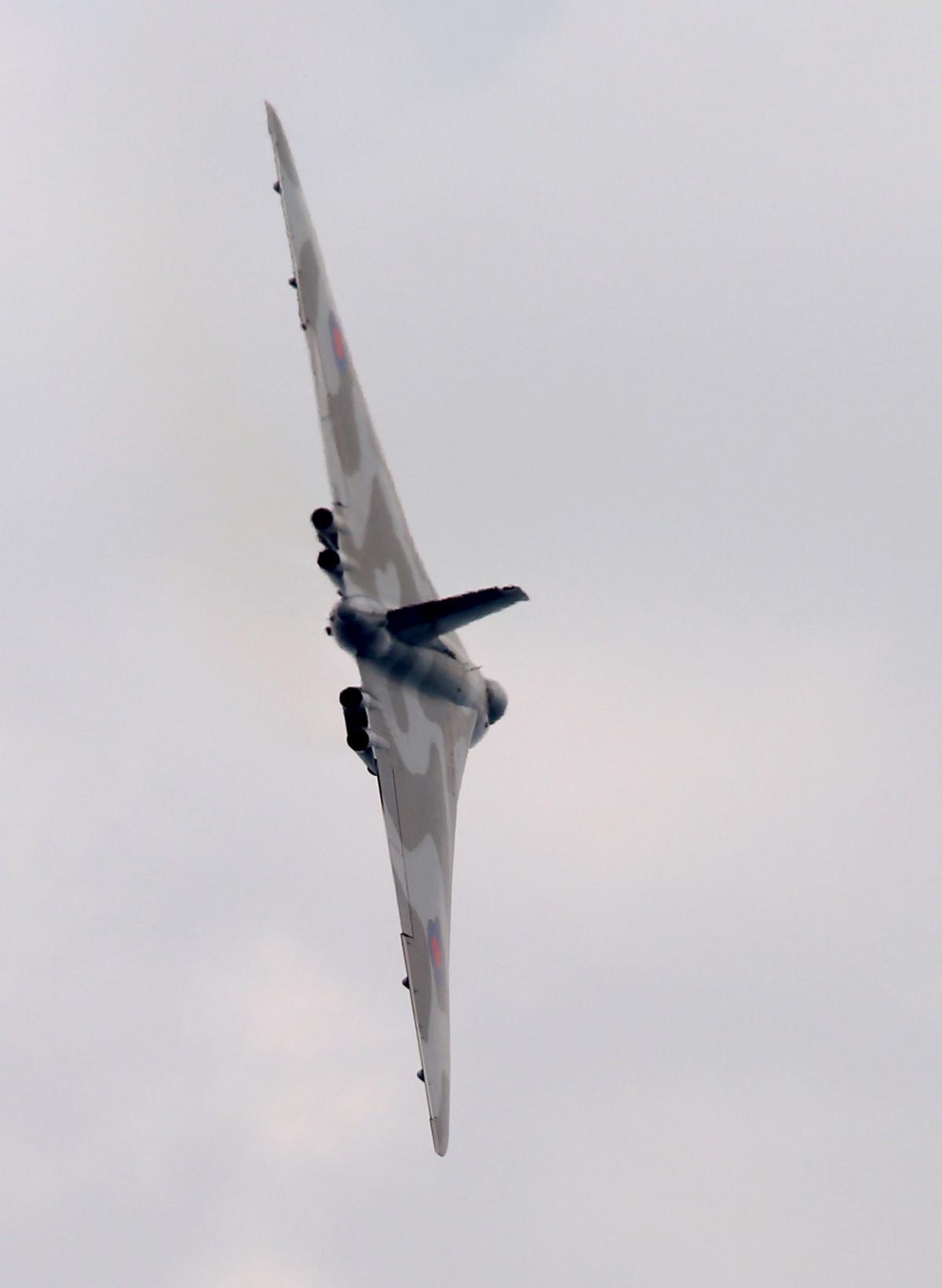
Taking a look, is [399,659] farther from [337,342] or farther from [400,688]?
[337,342]

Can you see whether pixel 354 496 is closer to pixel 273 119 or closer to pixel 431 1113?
pixel 273 119

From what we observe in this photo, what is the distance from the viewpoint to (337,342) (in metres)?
69.5

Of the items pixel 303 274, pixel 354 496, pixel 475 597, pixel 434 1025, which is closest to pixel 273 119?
pixel 303 274

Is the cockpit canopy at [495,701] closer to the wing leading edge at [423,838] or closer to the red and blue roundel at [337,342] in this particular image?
the wing leading edge at [423,838]

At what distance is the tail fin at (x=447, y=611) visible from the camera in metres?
61.8

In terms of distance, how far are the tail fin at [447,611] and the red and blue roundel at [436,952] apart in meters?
9.32

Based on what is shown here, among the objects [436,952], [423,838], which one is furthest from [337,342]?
[436,952]

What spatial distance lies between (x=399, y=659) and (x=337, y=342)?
490 inches

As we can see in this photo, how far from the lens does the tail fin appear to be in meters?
61.8

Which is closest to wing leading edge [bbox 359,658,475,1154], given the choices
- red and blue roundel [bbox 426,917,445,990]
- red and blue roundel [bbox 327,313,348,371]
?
red and blue roundel [bbox 426,917,445,990]

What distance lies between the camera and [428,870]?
65625 mm

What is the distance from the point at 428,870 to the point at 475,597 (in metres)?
9.53

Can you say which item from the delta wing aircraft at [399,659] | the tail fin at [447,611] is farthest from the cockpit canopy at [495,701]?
the tail fin at [447,611]

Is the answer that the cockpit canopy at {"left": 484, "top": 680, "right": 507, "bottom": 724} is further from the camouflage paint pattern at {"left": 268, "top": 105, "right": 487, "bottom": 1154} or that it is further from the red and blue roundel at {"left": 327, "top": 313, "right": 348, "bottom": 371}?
the red and blue roundel at {"left": 327, "top": 313, "right": 348, "bottom": 371}
